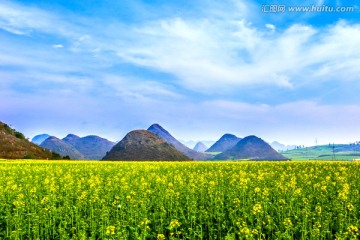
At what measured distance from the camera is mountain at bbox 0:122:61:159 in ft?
422

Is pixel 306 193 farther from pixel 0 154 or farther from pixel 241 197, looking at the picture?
pixel 0 154

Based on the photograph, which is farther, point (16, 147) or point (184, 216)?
point (16, 147)

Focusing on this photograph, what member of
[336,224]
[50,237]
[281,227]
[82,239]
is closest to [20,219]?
[50,237]

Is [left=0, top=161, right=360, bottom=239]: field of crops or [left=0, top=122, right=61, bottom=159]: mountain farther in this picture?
[left=0, top=122, right=61, bottom=159]: mountain

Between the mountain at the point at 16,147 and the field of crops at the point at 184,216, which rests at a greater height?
the mountain at the point at 16,147

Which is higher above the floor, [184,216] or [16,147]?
[16,147]

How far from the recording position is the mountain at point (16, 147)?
128738 mm

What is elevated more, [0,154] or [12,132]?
[12,132]

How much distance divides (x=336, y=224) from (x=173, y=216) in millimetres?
6090

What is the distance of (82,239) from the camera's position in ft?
31.7

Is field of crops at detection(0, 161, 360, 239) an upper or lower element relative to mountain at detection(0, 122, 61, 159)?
lower

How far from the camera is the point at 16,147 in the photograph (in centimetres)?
14375

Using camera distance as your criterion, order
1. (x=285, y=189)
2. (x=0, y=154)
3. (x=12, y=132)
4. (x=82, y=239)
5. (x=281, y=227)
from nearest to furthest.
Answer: (x=82, y=239) < (x=281, y=227) < (x=285, y=189) < (x=0, y=154) < (x=12, y=132)

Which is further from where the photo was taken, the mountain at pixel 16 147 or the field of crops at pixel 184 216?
the mountain at pixel 16 147
